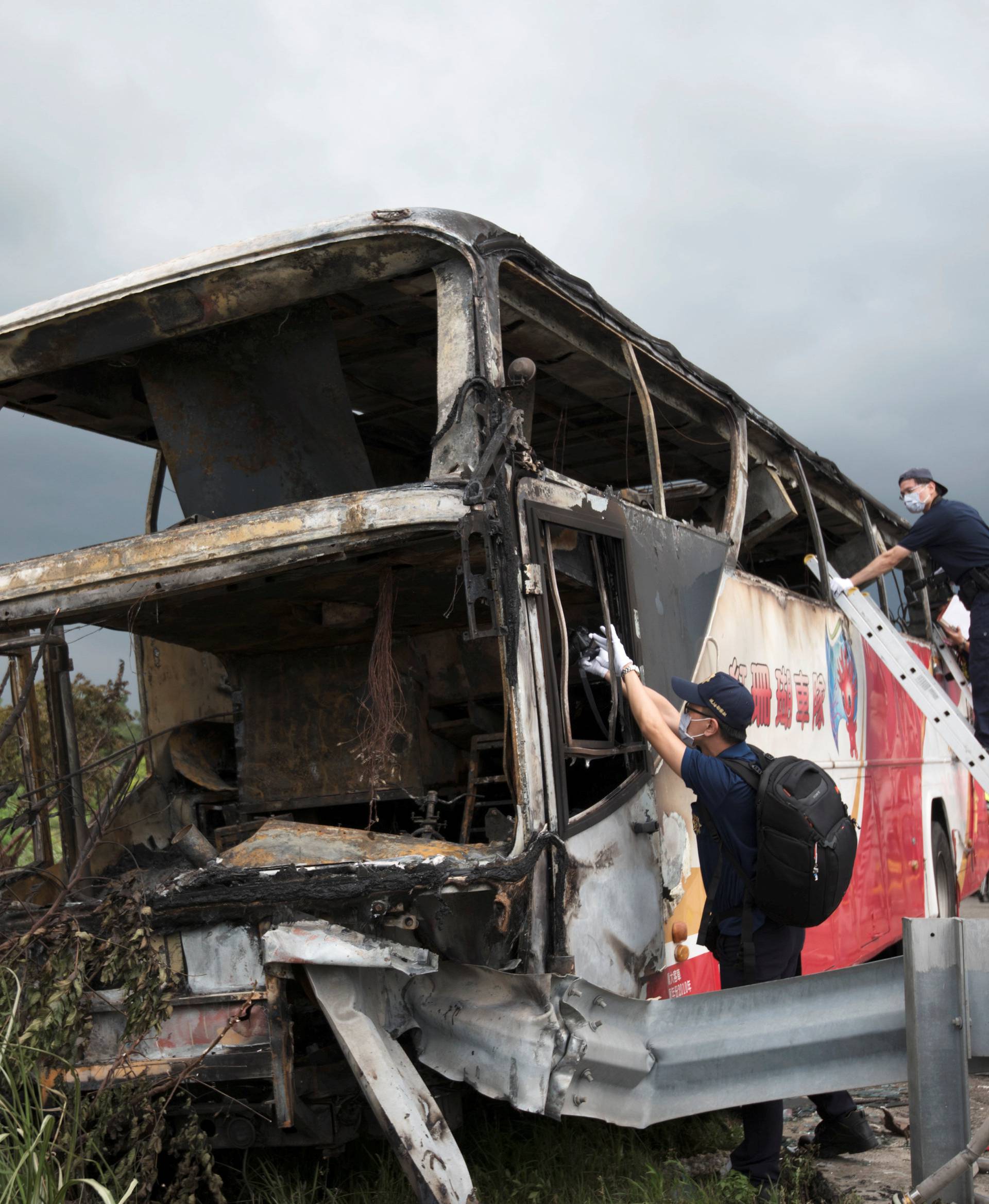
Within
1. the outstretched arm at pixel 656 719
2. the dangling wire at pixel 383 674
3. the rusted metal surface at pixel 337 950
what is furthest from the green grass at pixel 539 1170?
the outstretched arm at pixel 656 719

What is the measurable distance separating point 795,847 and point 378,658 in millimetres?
1606

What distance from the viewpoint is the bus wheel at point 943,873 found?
846 centimetres

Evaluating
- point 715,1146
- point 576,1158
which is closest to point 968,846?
point 715,1146

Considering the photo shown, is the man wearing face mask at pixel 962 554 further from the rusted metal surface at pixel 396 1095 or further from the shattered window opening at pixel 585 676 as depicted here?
the rusted metal surface at pixel 396 1095

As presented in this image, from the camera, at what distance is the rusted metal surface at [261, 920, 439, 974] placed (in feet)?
11.1

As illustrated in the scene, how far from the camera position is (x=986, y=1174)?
428 cm

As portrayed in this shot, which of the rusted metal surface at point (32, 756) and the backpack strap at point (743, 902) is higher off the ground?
the rusted metal surface at point (32, 756)

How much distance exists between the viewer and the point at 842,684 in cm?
681

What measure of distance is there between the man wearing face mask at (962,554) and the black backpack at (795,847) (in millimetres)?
2610

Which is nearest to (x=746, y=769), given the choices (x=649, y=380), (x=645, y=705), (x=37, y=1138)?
(x=645, y=705)

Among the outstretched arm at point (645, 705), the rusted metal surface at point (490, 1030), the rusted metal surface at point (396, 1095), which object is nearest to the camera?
the rusted metal surface at point (396, 1095)

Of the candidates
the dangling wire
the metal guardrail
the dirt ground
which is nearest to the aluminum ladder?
the dirt ground

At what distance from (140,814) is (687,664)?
2.55m

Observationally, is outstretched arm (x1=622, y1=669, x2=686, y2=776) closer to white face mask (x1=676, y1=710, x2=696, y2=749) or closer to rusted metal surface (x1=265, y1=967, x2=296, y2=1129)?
white face mask (x1=676, y1=710, x2=696, y2=749)
